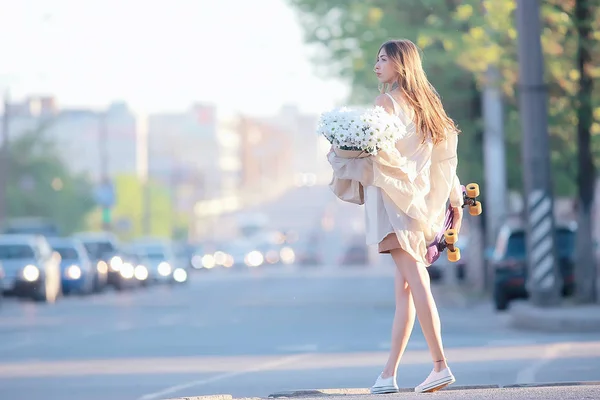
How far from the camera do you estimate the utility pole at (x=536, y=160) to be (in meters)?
23.1

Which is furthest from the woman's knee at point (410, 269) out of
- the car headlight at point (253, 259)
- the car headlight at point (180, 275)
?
the car headlight at point (253, 259)

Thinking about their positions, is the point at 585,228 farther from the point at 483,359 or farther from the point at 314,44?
the point at 314,44

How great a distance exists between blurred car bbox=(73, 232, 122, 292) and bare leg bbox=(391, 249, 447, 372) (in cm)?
3813

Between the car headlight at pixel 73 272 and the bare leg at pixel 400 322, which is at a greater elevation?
the car headlight at pixel 73 272

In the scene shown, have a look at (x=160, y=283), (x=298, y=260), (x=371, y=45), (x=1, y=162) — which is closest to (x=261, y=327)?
(x=371, y=45)

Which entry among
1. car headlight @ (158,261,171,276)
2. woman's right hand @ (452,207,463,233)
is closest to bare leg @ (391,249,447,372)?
woman's right hand @ (452,207,463,233)

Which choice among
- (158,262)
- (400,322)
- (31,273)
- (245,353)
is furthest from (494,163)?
(400,322)

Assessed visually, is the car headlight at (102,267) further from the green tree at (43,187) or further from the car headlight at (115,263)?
the green tree at (43,187)

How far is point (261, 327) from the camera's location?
22156 mm

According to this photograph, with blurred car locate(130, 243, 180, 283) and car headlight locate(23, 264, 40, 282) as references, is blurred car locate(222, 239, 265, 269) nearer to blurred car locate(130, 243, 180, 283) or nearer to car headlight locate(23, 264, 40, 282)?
blurred car locate(130, 243, 180, 283)

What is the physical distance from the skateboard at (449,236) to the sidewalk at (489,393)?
0.79 meters

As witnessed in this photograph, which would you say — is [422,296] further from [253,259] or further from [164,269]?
[253,259]

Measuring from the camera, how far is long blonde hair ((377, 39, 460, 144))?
29.3 feet

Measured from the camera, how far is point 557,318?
20.5 m
